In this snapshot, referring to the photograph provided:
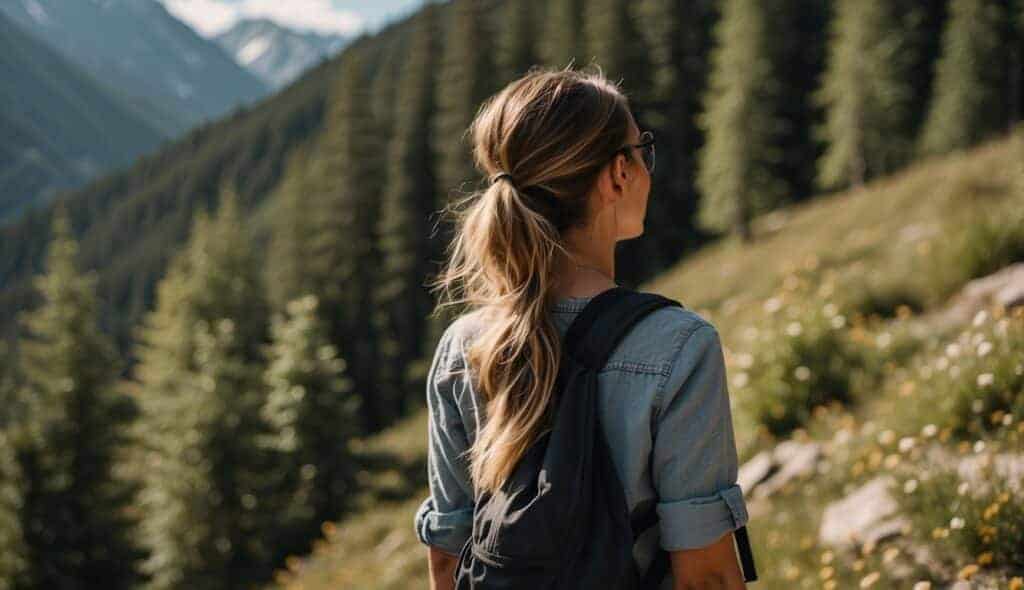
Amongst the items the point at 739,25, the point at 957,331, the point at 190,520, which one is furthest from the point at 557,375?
the point at 739,25

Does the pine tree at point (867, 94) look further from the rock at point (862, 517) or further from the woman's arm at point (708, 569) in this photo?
the woman's arm at point (708, 569)

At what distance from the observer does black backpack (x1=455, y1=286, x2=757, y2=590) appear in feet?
6.49

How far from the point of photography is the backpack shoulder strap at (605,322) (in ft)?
6.77

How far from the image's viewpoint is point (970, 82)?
37.8 metres

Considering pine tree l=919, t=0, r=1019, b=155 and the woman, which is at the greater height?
the woman

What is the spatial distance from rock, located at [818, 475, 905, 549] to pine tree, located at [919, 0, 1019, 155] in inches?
1458

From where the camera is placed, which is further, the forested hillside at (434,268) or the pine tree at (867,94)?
the pine tree at (867,94)

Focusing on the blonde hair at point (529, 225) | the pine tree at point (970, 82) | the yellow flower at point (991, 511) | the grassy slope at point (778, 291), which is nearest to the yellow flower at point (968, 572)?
the yellow flower at point (991, 511)

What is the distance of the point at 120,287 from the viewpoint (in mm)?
129750

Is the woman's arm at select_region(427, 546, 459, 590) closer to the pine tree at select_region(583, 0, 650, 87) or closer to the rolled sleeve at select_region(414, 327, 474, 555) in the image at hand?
the rolled sleeve at select_region(414, 327, 474, 555)

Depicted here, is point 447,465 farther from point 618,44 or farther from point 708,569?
point 618,44

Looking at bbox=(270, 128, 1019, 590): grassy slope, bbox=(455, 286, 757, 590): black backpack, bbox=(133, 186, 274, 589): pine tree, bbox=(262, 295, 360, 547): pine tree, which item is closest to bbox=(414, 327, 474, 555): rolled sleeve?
bbox=(455, 286, 757, 590): black backpack

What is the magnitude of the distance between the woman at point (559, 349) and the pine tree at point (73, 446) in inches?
866

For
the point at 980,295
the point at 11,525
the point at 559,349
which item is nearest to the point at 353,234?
the point at 11,525
